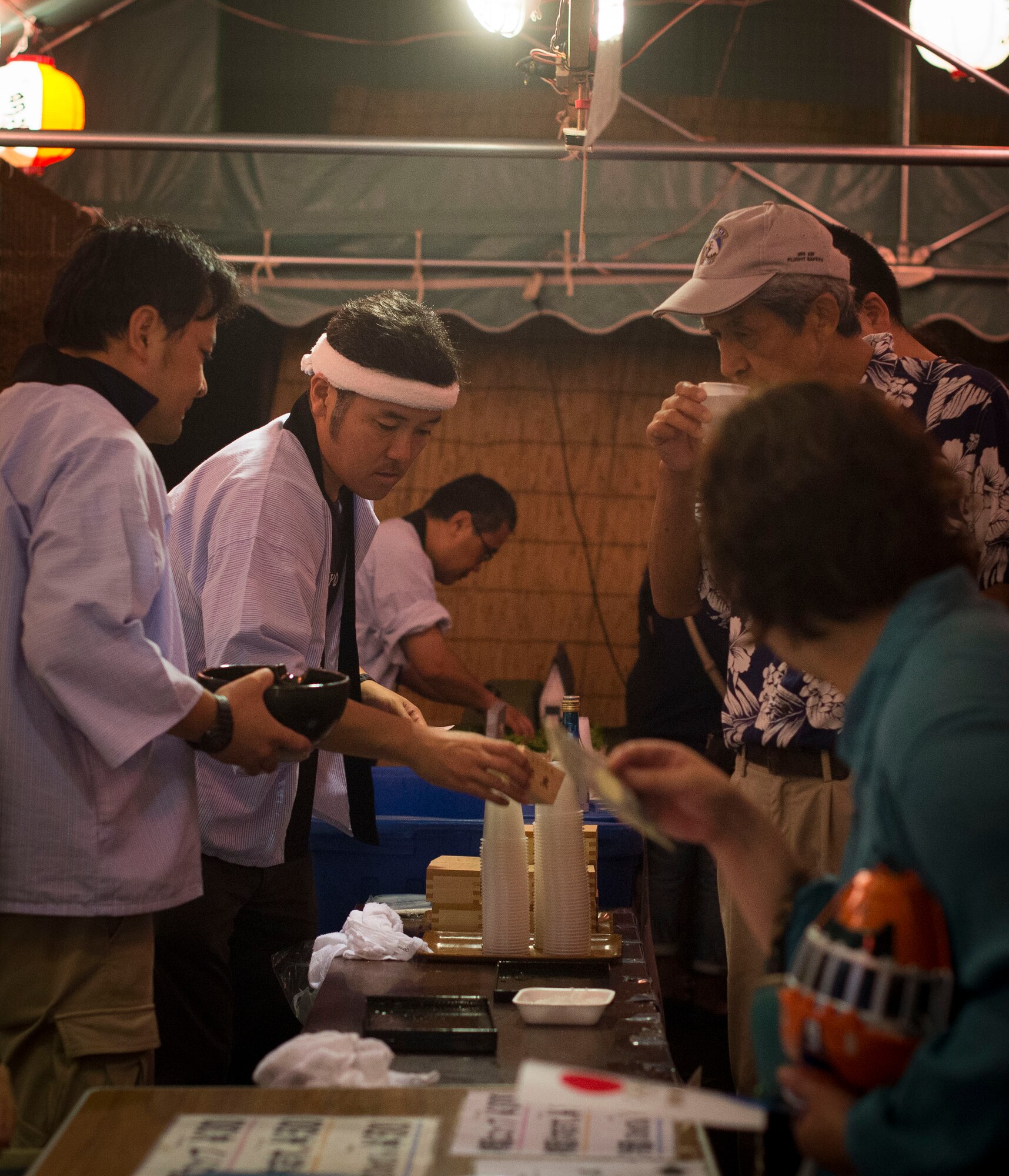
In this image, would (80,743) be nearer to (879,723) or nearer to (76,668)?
(76,668)

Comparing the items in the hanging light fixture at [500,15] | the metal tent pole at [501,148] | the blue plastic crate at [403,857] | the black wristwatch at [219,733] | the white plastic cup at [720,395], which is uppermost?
the hanging light fixture at [500,15]

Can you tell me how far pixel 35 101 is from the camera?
4.88 meters

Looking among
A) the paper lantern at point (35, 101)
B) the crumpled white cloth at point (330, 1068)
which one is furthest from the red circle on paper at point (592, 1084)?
the paper lantern at point (35, 101)

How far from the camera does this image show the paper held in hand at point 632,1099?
39.5 inches

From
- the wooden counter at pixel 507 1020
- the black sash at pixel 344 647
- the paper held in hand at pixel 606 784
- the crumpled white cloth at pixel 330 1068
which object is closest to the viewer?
the paper held in hand at pixel 606 784

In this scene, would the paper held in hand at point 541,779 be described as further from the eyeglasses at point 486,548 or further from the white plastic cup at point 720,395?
the eyeglasses at point 486,548

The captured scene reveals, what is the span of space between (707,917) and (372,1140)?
3422mm

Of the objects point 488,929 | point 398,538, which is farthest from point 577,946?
point 398,538

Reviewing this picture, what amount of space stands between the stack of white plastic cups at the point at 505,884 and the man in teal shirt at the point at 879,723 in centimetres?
81

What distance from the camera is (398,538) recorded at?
4887 millimetres

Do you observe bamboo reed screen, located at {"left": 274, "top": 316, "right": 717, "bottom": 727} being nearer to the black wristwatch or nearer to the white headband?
the white headband

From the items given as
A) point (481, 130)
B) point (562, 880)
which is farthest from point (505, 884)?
point (481, 130)

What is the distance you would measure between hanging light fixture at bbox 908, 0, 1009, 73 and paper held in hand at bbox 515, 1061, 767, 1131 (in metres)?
4.78

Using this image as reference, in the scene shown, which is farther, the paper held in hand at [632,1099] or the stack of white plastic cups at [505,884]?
the stack of white plastic cups at [505,884]
